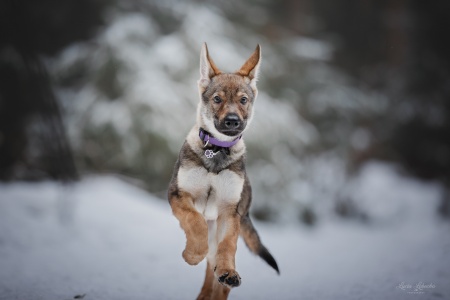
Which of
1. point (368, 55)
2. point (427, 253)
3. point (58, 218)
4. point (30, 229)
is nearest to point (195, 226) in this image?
point (427, 253)

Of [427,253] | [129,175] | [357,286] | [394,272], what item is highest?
[129,175]

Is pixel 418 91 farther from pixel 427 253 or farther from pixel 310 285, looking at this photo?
pixel 310 285

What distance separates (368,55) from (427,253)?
1035 centimetres

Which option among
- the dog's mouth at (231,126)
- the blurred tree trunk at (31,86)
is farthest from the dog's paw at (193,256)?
the blurred tree trunk at (31,86)

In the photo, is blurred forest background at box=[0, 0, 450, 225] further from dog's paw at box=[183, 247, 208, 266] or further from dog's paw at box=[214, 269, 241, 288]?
dog's paw at box=[214, 269, 241, 288]

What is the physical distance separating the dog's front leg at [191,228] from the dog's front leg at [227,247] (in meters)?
0.14

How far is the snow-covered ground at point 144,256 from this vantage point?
4.20 metres

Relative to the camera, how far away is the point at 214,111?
2.81 metres

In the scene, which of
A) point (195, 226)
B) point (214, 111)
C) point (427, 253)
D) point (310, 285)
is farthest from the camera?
point (427, 253)

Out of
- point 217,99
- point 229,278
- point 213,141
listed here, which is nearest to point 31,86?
point 217,99

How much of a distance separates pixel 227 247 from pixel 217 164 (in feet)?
1.90

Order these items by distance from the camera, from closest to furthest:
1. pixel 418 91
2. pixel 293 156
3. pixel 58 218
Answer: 1. pixel 58 218
2. pixel 293 156
3. pixel 418 91

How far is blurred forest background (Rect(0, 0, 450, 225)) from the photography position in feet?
26.7

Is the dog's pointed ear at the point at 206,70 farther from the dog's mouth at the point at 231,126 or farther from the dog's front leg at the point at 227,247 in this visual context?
the dog's front leg at the point at 227,247
